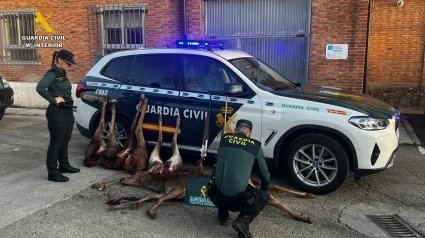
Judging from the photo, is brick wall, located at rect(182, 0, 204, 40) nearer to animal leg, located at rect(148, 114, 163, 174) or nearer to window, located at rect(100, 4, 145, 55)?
window, located at rect(100, 4, 145, 55)

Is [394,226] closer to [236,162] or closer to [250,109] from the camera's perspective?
[236,162]

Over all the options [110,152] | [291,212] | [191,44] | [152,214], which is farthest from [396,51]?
[152,214]

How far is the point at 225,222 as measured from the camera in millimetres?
3973

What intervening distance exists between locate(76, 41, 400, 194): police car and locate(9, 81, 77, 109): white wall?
6158mm

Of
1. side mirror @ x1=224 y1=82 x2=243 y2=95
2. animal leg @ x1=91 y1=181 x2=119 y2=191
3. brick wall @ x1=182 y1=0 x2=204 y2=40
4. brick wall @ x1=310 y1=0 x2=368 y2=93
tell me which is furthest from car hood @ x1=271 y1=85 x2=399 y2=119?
brick wall @ x1=182 y1=0 x2=204 y2=40

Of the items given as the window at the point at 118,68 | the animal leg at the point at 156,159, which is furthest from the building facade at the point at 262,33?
the animal leg at the point at 156,159

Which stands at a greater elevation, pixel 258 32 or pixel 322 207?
pixel 258 32

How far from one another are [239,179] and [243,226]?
0.42m

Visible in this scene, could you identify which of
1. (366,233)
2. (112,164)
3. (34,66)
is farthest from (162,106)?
(34,66)

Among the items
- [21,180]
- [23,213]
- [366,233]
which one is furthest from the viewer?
[21,180]

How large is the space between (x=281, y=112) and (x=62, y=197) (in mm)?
2822

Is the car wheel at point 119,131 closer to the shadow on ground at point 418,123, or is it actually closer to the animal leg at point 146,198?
the animal leg at point 146,198

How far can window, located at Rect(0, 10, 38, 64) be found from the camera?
11859 millimetres

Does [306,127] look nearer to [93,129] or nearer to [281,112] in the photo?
[281,112]
